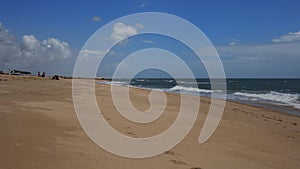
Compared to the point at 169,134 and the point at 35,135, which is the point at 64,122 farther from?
the point at 169,134

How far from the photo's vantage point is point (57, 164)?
13.8 feet

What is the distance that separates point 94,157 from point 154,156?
114 cm

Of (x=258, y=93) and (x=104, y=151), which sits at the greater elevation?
(x=104, y=151)

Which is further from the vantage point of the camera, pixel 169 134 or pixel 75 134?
pixel 169 134

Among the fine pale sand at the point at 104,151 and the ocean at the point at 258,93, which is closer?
the fine pale sand at the point at 104,151

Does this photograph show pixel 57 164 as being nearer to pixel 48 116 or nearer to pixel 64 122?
pixel 64 122

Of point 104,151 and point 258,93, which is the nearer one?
Result: point 104,151

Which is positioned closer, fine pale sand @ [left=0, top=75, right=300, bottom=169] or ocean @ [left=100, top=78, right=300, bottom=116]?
fine pale sand @ [left=0, top=75, right=300, bottom=169]

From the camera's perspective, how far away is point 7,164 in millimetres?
3994

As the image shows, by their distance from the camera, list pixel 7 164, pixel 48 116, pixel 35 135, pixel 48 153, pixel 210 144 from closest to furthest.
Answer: pixel 7 164
pixel 48 153
pixel 35 135
pixel 210 144
pixel 48 116

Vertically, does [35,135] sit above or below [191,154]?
above

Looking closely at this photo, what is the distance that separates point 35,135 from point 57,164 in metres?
1.65

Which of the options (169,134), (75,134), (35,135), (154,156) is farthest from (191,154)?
(35,135)

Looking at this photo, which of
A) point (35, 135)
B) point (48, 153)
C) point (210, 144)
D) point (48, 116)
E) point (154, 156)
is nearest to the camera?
point (48, 153)
